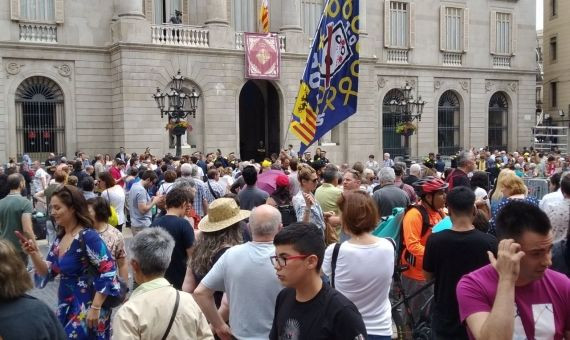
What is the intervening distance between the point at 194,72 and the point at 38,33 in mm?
6484

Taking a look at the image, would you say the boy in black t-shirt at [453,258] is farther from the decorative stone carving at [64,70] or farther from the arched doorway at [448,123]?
the arched doorway at [448,123]

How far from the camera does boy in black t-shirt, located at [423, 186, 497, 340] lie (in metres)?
4.48

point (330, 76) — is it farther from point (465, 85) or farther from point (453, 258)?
point (465, 85)

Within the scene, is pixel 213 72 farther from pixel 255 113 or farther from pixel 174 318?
pixel 174 318

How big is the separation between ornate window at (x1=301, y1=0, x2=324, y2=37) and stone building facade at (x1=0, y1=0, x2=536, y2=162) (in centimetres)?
6

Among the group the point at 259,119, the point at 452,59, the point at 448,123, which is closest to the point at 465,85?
the point at 452,59

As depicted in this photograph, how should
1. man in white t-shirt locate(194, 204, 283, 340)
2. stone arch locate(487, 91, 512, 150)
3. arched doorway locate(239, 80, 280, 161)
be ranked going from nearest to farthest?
man in white t-shirt locate(194, 204, 283, 340), arched doorway locate(239, 80, 280, 161), stone arch locate(487, 91, 512, 150)

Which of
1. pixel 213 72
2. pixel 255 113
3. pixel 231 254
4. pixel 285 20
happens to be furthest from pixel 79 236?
pixel 255 113

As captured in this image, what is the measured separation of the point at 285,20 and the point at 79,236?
25361mm

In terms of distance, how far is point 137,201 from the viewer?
34.0ft

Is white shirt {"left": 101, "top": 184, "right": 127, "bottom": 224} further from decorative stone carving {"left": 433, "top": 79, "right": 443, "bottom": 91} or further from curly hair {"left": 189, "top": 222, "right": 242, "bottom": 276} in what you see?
decorative stone carving {"left": 433, "top": 79, "right": 443, "bottom": 91}

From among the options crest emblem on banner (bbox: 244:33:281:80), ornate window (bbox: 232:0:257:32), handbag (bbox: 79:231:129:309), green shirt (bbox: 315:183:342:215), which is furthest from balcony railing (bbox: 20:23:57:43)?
handbag (bbox: 79:231:129:309)

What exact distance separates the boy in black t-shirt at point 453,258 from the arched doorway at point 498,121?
117 feet

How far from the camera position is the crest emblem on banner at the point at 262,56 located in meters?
27.8
